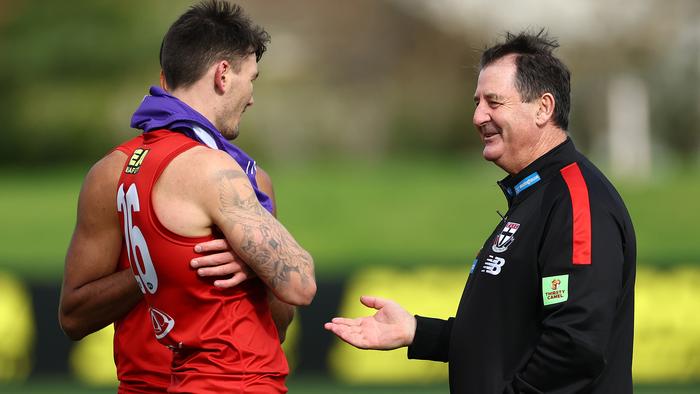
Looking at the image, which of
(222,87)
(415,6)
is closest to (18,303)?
(222,87)

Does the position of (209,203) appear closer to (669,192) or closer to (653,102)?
(669,192)

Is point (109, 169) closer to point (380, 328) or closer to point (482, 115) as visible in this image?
point (380, 328)

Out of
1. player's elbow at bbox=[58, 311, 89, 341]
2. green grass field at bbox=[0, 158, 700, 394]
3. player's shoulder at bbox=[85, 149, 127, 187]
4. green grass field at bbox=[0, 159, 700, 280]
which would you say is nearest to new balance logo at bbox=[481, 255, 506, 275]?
player's shoulder at bbox=[85, 149, 127, 187]

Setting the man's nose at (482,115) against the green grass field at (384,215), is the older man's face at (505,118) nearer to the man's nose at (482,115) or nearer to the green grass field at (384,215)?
the man's nose at (482,115)

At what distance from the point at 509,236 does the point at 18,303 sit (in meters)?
7.75

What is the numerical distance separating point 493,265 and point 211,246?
1013 millimetres

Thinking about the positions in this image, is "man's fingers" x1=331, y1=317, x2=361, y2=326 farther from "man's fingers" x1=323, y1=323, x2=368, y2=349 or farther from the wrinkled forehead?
the wrinkled forehead

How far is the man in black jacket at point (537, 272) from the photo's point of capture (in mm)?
3668

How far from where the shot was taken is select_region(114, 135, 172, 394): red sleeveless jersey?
14.1 ft

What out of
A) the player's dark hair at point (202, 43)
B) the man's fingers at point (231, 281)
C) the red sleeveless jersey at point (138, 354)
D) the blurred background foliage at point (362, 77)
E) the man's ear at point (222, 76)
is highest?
the blurred background foliage at point (362, 77)

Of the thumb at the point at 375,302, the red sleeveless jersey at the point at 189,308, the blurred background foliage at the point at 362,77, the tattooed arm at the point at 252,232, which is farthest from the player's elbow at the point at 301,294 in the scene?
the blurred background foliage at the point at 362,77

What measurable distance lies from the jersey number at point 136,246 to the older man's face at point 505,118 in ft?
4.24

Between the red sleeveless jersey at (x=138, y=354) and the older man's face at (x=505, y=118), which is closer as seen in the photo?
the older man's face at (x=505, y=118)

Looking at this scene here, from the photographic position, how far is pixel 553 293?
3.69 meters
